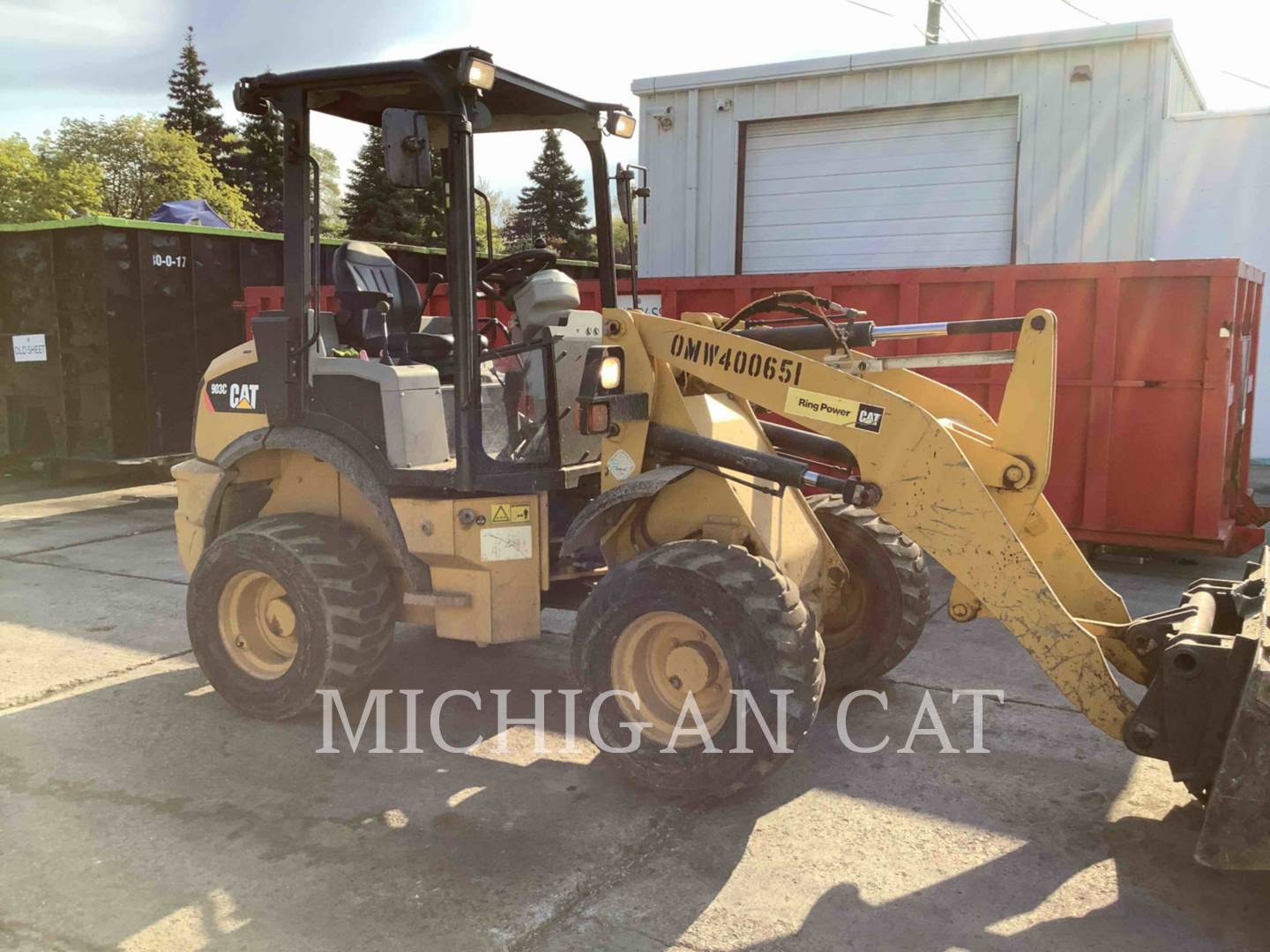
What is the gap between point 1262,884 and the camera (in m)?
3.29

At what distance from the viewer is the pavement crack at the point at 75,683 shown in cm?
501

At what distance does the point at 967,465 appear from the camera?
370cm

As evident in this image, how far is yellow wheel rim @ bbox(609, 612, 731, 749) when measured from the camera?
390 cm

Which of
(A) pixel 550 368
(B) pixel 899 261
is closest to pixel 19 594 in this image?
(A) pixel 550 368

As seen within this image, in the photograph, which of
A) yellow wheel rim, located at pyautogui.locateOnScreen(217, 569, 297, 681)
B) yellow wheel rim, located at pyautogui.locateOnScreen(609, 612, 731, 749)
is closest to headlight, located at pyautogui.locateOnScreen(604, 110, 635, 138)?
yellow wheel rim, located at pyautogui.locateOnScreen(609, 612, 731, 749)

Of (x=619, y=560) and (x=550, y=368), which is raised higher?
(x=550, y=368)

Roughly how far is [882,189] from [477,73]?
9290mm

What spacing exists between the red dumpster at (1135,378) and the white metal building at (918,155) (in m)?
3.43

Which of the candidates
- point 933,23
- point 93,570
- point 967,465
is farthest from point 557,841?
point 933,23

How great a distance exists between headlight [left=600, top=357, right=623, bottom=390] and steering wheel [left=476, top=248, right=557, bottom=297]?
3.14 feet

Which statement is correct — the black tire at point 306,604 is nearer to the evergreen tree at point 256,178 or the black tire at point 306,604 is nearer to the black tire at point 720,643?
the black tire at point 720,643

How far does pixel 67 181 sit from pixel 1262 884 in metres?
37.2

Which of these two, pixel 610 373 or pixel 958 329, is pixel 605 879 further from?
pixel 958 329

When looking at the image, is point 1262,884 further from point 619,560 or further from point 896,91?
point 896,91
